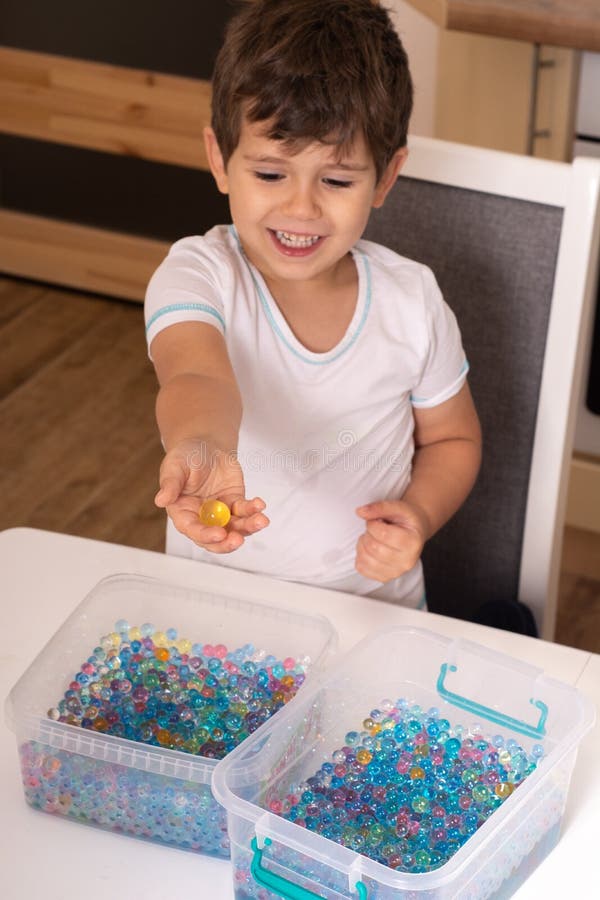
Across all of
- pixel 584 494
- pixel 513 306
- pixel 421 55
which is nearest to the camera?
pixel 513 306

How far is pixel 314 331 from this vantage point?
122cm

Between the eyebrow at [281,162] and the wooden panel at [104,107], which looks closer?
the eyebrow at [281,162]

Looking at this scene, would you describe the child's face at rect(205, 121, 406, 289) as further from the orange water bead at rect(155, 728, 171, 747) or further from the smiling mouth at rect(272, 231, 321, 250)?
the orange water bead at rect(155, 728, 171, 747)

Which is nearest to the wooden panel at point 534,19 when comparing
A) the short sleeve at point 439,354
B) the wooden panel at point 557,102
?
the wooden panel at point 557,102

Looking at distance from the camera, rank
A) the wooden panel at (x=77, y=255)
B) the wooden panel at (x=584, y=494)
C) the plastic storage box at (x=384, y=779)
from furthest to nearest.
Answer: the wooden panel at (x=77, y=255) → the wooden panel at (x=584, y=494) → the plastic storage box at (x=384, y=779)

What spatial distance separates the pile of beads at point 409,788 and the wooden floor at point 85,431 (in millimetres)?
1286

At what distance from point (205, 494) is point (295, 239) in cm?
31

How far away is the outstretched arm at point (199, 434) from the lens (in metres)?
0.88

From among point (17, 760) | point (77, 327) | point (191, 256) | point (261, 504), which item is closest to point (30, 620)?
point (17, 760)

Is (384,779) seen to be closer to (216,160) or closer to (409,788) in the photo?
(409,788)

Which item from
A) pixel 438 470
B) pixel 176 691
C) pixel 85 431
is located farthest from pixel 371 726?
pixel 85 431

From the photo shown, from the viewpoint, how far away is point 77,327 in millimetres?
3023

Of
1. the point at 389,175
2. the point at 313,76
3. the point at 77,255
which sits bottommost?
the point at 77,255

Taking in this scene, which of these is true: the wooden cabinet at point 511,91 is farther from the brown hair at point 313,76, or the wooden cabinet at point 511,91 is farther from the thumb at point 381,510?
the thumb at point 381,510
